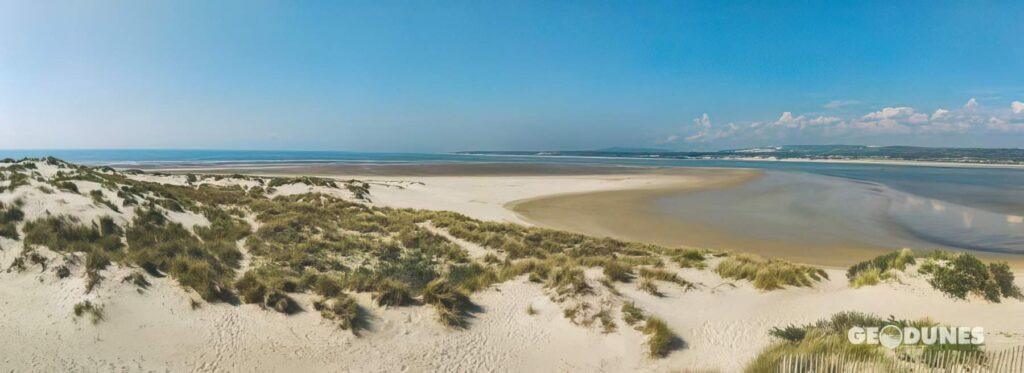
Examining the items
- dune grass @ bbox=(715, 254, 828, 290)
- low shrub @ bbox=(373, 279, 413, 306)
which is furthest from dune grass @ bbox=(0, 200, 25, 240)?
dune grass @ bbox=(715, 254, 828, 290)

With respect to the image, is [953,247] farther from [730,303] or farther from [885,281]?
[730,303]

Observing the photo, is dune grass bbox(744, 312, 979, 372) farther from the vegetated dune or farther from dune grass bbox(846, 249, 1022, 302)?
dune grass bbox(846, 249, 1022, 302)

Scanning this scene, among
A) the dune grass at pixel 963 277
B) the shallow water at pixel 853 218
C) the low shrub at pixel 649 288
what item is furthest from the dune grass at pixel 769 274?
the shallow water at pixel 853 218

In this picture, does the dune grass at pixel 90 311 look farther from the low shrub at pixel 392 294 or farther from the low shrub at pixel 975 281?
the low shrub at pixel 975 281

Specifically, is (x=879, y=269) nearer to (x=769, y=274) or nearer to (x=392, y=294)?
(x=769, y=274)

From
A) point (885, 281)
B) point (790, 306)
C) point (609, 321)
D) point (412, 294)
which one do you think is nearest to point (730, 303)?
point (790, 306)

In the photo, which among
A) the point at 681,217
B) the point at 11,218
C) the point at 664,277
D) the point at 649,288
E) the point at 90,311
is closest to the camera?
the point at 90,311

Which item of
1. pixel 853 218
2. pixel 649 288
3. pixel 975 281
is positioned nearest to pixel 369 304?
pixel 649 288
